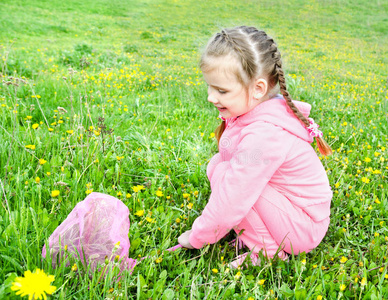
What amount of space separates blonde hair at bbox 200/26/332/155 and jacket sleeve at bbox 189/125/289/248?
303 millimetres

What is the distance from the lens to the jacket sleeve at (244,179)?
1.77m

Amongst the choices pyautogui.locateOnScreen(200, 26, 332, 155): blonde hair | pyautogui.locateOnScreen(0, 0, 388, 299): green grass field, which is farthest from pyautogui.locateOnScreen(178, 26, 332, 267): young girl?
pyautogui.locateOnScreen(0, 0, 388, 299): green grass field

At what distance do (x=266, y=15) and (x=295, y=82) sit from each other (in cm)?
1482

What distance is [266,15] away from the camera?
728 inches

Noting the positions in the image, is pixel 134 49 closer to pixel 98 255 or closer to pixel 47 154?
pixel 47 154

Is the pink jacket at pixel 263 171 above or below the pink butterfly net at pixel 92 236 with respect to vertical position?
above

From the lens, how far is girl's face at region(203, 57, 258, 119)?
189 cm

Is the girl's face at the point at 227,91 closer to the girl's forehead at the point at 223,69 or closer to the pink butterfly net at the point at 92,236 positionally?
the girl's forehead at the point at 223,69

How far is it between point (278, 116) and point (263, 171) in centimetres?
33

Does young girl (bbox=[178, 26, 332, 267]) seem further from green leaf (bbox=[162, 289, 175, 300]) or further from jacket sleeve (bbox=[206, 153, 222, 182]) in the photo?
green leaf (bbox=[162, 289, 175, 300])

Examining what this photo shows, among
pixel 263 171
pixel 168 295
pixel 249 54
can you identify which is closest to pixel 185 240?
pixel 168 295

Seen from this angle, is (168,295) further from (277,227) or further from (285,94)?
(285,94)

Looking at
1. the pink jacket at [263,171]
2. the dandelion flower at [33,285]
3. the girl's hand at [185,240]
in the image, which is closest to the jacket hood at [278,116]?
the pink jacket at [263,171]

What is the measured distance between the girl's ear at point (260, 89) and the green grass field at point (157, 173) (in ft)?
1.75
